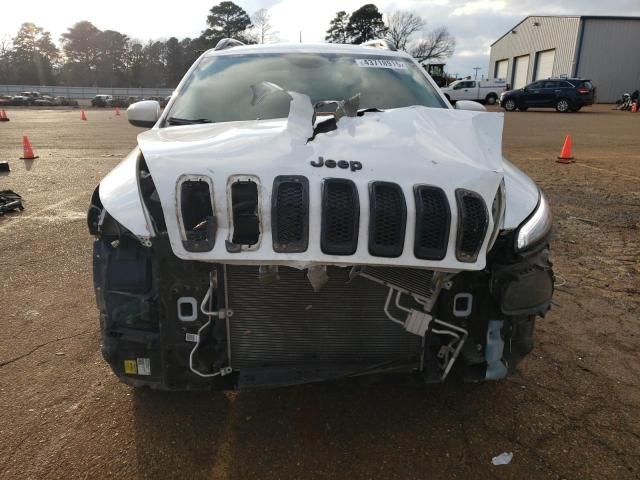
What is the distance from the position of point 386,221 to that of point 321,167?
0.32 meters

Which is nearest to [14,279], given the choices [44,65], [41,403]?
[41,403]

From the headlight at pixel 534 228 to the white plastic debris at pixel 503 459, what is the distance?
3.07 feet

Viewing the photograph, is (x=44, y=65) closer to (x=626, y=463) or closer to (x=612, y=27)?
(x=612, y=27)

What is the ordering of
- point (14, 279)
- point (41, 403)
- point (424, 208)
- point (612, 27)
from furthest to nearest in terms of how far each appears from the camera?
point (612, 27), point (14, 279), point (41, 403), point (424, 208)

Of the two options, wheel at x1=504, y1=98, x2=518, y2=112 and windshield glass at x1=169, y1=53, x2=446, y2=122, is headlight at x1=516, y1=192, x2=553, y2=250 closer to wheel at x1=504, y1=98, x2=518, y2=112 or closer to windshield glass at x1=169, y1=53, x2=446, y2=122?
windshield glass at x1=169, y1=53, x2=446, y2=122

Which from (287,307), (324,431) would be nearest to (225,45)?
(287,307)

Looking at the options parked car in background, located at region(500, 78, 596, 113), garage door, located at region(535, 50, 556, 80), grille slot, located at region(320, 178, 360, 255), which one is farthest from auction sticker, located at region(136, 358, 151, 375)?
garage door, located at region(535, 50, 556, 80)

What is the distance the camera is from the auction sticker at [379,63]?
3486mm

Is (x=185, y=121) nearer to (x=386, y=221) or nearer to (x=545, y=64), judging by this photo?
(x=386, y=221)

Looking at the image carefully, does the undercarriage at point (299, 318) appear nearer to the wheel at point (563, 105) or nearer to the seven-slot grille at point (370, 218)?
the seven-slot grille at point (370, 218)

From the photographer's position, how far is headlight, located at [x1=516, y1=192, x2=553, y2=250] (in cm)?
195

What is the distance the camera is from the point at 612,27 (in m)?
39.2

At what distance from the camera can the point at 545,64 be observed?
43969 mm

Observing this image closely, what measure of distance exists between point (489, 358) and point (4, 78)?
285 ft
